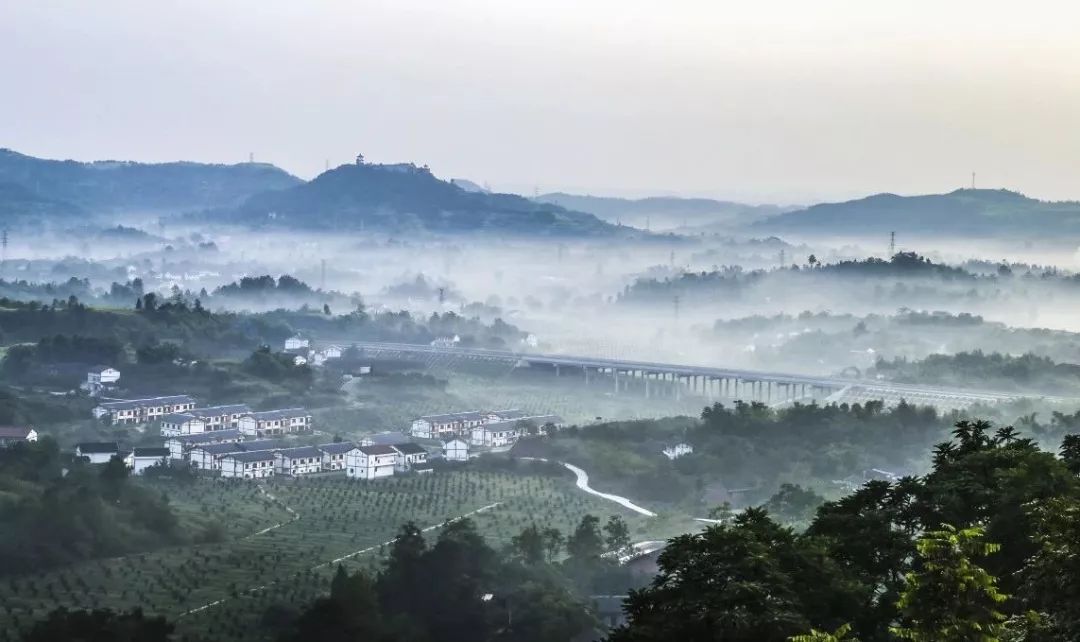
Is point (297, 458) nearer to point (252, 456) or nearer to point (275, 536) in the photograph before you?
point (252, 456)

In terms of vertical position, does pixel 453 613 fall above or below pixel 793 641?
below

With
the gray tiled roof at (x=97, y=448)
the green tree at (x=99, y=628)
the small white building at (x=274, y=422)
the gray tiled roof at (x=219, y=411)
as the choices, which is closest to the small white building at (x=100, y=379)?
the gray tiled roof at (x=219, y=411)

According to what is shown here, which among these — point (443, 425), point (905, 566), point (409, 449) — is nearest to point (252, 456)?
point (409, 449)

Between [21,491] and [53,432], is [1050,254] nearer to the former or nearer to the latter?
[53,432]

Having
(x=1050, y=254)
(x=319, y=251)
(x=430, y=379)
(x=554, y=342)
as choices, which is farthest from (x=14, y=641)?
(x=319, y=251)

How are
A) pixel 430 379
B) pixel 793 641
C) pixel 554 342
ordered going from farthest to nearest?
pixel 554 342
pixel 430 379
pixel 793 641

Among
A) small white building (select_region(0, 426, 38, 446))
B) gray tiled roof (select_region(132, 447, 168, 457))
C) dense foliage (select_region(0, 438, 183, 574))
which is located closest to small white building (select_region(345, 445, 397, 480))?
gray tiled roof (select_region(132, 447, 168, 457))
